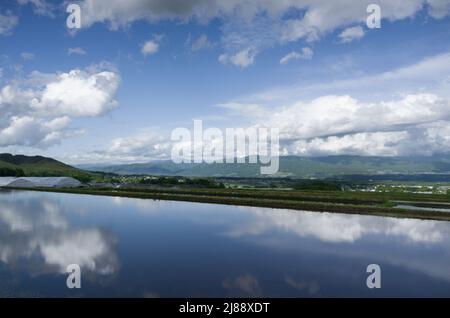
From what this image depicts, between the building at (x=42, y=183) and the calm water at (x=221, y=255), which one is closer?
the calm water at (x=221, y=255)

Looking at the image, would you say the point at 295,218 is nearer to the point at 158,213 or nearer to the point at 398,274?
the point at 158,213

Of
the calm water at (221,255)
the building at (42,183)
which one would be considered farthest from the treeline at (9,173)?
the calm water at (221,255)

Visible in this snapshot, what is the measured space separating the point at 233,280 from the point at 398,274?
6851 millimetres

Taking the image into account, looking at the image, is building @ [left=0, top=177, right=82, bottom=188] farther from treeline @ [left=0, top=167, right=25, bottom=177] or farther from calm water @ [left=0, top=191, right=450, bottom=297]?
calm water @ [left=0, top=191, right=450, bottom=297]

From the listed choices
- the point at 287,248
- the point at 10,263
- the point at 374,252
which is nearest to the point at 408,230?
the point at 374,252

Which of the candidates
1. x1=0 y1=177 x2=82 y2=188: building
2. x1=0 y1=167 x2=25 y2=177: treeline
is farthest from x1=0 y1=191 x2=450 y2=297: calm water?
x1=0 y1=167 x2=25 y2=177: treeline

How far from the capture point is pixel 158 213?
99.0 ft

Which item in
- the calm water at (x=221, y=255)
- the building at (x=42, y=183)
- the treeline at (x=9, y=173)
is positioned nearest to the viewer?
the calm water at (x=221, y=255)

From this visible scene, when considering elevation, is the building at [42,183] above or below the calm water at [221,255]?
above

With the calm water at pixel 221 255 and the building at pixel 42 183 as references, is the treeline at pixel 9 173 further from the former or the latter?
the calm water at pixel 221 255

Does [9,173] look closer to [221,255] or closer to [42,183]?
[42,183]

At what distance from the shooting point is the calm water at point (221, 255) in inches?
472

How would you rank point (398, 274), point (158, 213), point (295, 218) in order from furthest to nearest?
point (158, 213), point (295, 218), point (398, 274)

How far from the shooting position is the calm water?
12.0 meters
